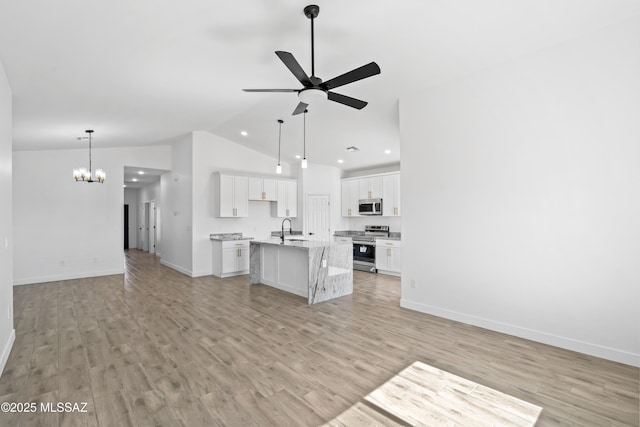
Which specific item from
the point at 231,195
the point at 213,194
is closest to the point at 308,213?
the point at 231,195

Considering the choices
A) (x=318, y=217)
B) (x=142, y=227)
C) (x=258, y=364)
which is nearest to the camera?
(x=258, y=364)

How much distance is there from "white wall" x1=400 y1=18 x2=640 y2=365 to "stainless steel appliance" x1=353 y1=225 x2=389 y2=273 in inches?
118

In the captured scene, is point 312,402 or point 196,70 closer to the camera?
point 312,402

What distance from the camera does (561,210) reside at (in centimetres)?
316

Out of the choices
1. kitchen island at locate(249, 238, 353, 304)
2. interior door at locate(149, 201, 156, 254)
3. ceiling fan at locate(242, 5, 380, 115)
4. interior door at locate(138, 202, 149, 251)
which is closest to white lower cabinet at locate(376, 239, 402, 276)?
kitchen island at locate(249, 238, 353, 304)

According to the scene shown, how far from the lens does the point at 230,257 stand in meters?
6.89

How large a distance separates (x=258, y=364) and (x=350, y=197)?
5.83m

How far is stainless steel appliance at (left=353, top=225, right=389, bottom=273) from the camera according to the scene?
735cm

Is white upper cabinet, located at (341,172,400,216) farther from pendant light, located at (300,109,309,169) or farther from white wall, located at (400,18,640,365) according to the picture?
white wall, located at (400,18,640,365)

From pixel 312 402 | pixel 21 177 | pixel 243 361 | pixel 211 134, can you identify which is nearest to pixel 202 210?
pixel 211 134

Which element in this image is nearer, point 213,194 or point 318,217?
point 213,194

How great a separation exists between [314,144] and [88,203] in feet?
17.0

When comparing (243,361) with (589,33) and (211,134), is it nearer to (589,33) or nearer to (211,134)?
(589,33)

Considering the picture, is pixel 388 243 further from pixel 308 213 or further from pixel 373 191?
pixel 308 213
